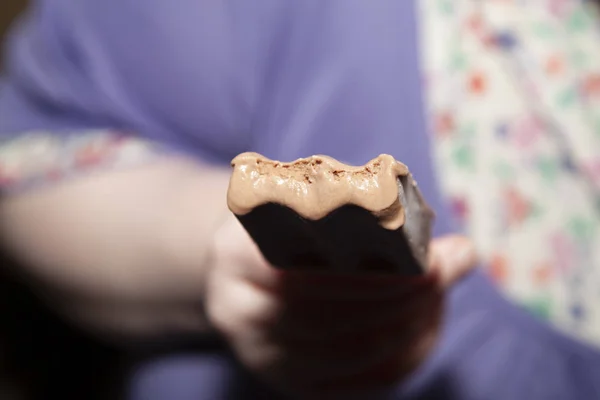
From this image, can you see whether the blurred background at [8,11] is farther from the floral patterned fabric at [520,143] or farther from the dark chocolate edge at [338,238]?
the dark chocolate edge at [338,238]

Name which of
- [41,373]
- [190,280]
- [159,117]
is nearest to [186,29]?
[159,117]

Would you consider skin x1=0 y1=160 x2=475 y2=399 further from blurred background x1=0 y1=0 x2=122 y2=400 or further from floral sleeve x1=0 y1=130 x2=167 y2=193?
blurred background x1=0 y1=0 x2=122 y2=400

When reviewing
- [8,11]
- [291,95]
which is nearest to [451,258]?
[291,95]

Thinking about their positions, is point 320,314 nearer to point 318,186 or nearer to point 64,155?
point 318,186

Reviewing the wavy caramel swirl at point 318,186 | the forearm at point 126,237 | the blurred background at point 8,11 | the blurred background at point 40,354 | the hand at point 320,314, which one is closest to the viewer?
the wavy caramel swirl at point 318,186

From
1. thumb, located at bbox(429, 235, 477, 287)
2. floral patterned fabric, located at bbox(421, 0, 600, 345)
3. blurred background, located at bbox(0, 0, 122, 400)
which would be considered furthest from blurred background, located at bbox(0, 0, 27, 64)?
thumb, located at bbox(429, 235, 477, 287)

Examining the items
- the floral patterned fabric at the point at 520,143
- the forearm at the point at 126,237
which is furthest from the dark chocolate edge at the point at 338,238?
the floral patterned fabric at the point at 520,143

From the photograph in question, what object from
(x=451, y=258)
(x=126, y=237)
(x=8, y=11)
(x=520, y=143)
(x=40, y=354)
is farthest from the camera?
(x=8, y=11)
